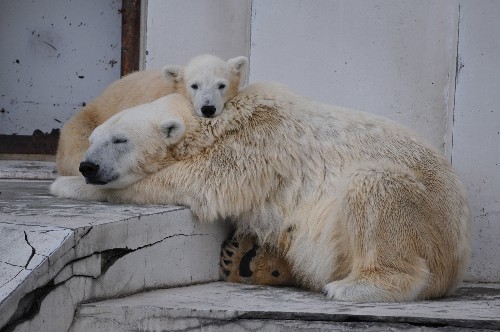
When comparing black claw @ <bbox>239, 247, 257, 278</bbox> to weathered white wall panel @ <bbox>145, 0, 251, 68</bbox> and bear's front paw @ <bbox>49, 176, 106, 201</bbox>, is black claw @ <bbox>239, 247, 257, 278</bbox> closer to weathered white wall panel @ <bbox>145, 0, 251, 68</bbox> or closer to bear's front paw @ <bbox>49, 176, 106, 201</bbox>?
bear's front paw @ <bbox>49, 176, 106, 201</bbox>

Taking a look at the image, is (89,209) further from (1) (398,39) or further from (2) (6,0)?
(2) (6,0)

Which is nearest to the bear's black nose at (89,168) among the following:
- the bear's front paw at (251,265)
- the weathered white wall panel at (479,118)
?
the bear's front paw at (251,265)

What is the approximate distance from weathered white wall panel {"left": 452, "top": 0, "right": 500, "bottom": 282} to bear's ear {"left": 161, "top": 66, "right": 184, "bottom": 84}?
146 centimetres

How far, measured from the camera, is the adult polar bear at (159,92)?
15.1ft

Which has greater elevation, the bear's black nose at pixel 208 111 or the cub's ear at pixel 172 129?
the bear's black nose at pixel 208 111

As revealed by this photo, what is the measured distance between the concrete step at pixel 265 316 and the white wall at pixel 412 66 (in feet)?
4.65

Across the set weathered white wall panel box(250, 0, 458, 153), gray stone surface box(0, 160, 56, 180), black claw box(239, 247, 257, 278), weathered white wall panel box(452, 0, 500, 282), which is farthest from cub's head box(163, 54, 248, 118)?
gray stone surface box(0, 160, 56, 180)

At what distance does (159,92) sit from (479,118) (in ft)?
5.56

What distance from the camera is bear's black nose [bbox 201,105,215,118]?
440 centimetres

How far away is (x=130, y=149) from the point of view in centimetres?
437

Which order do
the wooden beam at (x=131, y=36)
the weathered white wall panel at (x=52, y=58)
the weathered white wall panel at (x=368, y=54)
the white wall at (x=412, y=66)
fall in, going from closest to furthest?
1. the white wall at (x=412, y=66)
2. the weathered white wall panel at (x=368, y=54)
3. the wooden beam at (x=131, y=36)
4. the weathered white wall panel at (x=52, y=58)

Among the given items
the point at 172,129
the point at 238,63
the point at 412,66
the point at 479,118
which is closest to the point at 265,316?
the point at 172,129

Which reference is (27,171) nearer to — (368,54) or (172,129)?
(172,129)

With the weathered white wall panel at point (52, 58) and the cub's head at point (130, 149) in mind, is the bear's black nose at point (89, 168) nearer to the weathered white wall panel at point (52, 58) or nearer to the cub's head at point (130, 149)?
the cub's head at point (130, 149)
